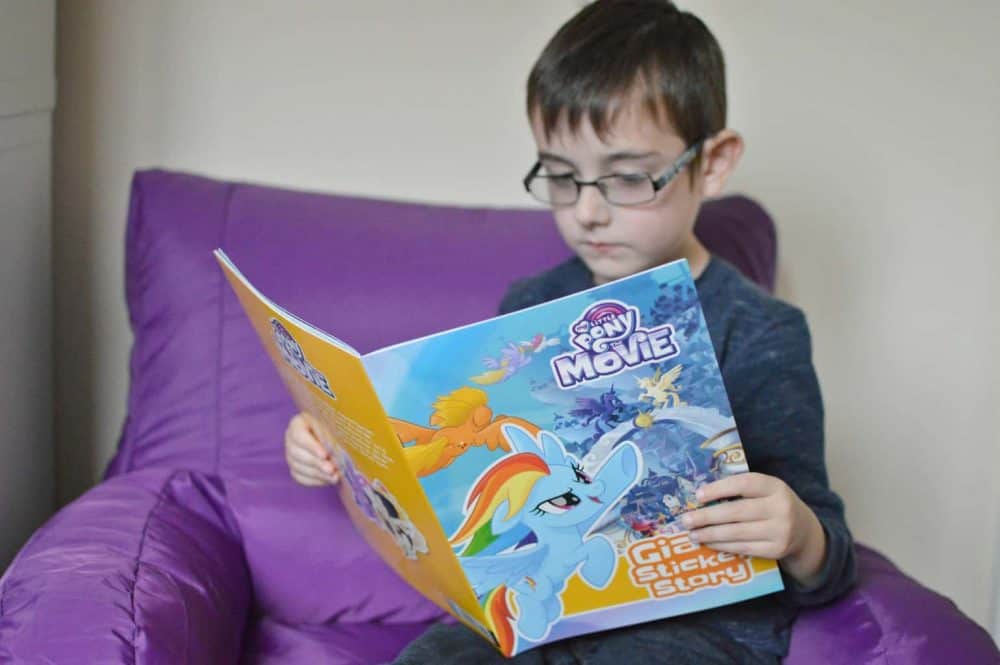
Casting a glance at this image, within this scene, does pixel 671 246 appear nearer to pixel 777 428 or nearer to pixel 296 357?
pixel 777 428

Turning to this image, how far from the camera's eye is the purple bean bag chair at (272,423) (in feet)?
3.84

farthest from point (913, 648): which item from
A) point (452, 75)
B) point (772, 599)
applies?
point (452, 75)

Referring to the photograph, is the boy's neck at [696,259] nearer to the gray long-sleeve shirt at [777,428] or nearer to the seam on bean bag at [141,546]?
the gray long-sleeve shirt at [777,428]

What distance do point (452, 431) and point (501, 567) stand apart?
133 millimetres

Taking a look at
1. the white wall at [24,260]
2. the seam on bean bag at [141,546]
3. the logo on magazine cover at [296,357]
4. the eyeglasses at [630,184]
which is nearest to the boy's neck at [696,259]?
the eyeglasses at [630,184]

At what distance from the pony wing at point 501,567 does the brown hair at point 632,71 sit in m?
0.41

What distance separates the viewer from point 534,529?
1.00m

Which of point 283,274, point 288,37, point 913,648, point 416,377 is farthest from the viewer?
point 288,37

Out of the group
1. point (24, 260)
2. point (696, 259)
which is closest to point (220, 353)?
point (24, 260)

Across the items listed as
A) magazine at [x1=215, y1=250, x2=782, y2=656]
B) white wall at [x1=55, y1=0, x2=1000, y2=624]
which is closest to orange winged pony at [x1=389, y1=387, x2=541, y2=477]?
magazine at [x1=215, y1=250, x2=782, y2=656]

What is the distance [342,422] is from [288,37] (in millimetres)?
775

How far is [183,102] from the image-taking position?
1.63 meters

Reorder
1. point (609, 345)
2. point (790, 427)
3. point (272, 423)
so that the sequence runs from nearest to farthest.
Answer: point (609, 345) < point (790, 427) < point (272, 423)

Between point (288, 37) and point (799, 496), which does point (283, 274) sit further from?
point (799, 496)
